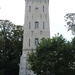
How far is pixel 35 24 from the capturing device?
3269cm

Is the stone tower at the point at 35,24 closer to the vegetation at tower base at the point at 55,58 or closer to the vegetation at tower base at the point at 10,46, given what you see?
the vegetation at tower base at the point at 10,46

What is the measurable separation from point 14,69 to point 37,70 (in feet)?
48.5

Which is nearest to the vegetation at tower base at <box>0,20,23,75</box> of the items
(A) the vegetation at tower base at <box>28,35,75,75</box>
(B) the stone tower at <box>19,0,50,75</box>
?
(B) the stone tower at <box>19,0,50,75</box>

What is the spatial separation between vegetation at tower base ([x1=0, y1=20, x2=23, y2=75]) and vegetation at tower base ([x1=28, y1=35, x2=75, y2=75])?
12362 mm

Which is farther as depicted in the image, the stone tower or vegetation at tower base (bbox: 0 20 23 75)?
vegetation at tower base (bbox: 0 20 23 75)

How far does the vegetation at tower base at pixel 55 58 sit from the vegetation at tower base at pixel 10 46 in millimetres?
12362

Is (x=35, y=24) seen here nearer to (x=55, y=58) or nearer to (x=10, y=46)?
(x=10, y=46)

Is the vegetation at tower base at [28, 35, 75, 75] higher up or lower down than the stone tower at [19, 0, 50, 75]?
lower down

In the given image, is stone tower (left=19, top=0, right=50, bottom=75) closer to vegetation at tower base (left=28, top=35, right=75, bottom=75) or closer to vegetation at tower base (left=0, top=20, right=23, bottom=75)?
vegetation at tower base (left=0, top=20, right=23, bottom=75)

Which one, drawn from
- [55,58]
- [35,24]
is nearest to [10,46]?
[35,24]

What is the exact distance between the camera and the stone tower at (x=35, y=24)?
1239 inches

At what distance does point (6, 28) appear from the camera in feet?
128

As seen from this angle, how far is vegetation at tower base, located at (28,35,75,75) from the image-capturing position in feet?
70.7

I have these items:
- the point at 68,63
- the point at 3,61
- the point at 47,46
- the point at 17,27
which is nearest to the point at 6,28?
the point at 17,27
